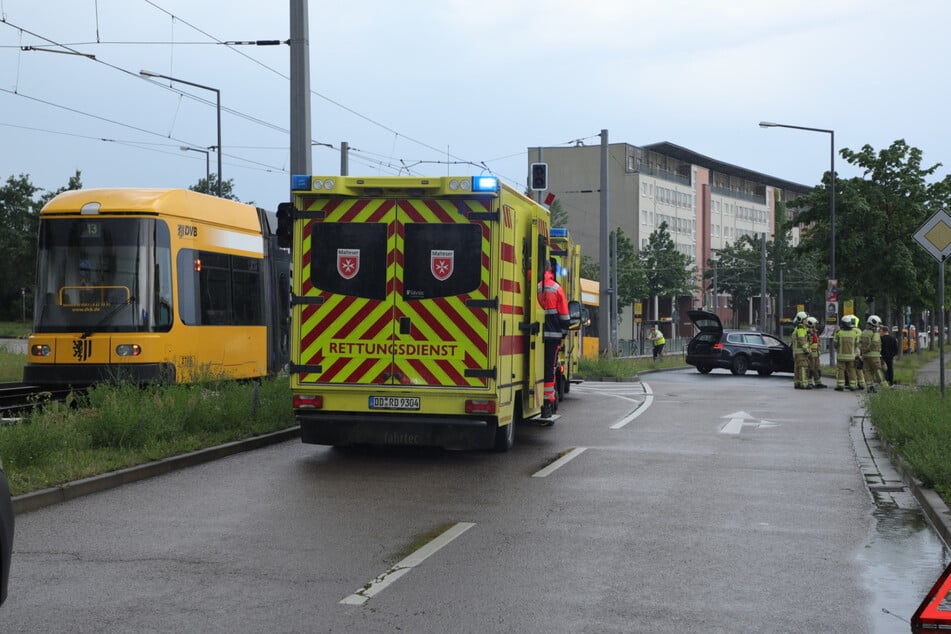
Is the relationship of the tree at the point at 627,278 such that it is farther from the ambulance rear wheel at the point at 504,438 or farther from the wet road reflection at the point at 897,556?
Result: the wet road reflection at the point at 897,556

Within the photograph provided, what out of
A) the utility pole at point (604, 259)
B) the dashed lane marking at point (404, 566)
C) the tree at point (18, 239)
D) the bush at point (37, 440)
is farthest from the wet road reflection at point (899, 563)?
the tree at point (18, 239)

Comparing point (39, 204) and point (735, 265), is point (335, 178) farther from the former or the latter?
point (735, 265)

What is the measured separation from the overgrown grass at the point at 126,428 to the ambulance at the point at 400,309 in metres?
1.42

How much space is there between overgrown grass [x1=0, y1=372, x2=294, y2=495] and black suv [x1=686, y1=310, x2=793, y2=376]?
959 inches

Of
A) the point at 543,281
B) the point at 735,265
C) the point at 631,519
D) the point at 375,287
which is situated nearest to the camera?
the point at 631,519

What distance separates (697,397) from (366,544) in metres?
17.1

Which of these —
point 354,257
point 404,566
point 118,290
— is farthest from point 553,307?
point 404,566

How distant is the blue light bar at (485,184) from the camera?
39.0 feet

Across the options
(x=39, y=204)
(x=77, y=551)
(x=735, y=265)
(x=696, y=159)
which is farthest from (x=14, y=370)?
(x=696, y=159)

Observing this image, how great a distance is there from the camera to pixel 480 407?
12.0 meters

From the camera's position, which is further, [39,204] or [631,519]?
[39,204]

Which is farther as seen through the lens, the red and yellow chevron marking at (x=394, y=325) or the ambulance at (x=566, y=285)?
the ambulance at (x=566, y=285)

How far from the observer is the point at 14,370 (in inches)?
1041

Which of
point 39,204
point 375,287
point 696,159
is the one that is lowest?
point 375,287
